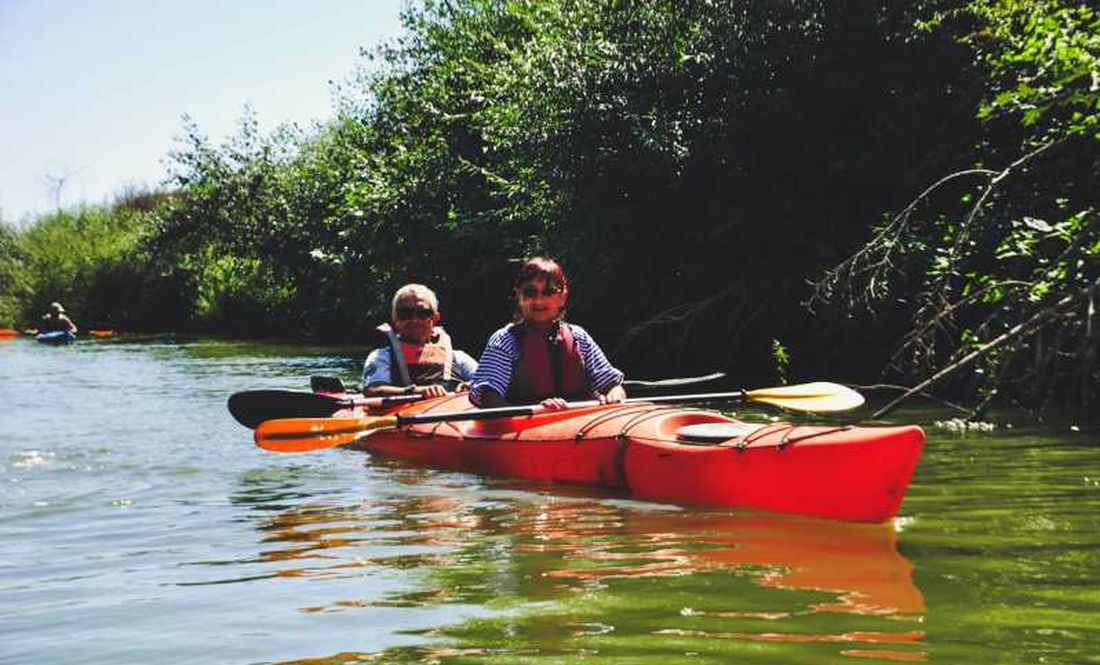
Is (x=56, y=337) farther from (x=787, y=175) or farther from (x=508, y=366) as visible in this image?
(x=508, y=366)

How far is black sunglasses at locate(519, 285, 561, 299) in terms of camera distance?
255 inches

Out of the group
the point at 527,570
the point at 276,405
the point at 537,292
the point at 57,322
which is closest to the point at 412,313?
the point at 276,405

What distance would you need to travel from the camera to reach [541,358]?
21.9 ft

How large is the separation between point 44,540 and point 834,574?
347 centimetres

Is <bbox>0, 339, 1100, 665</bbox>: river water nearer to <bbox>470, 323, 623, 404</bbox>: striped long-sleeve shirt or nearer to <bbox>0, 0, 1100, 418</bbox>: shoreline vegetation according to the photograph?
<bbox>470, 323, 623, 404</bbox>: striped long-sleeve shirt

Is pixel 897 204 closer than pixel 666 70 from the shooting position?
Yes

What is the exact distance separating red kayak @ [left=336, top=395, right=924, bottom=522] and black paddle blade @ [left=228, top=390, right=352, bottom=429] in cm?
87

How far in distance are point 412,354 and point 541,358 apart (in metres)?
1.81

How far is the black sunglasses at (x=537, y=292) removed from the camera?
648 cm

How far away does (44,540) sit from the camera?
17.5 ft

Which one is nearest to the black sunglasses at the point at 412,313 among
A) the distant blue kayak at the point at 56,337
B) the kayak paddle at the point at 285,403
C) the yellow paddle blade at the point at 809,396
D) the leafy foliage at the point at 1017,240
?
the kayak paddle at the point at 285,403

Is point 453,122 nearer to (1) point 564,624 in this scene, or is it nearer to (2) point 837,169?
(2) point 837,169

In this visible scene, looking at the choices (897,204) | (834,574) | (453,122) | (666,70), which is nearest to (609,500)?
(834,574)

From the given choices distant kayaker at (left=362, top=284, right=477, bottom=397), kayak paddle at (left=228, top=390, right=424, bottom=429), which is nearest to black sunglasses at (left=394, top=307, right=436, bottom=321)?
distant kayaker at (left=362, top=284, right=477, bottom=397)
